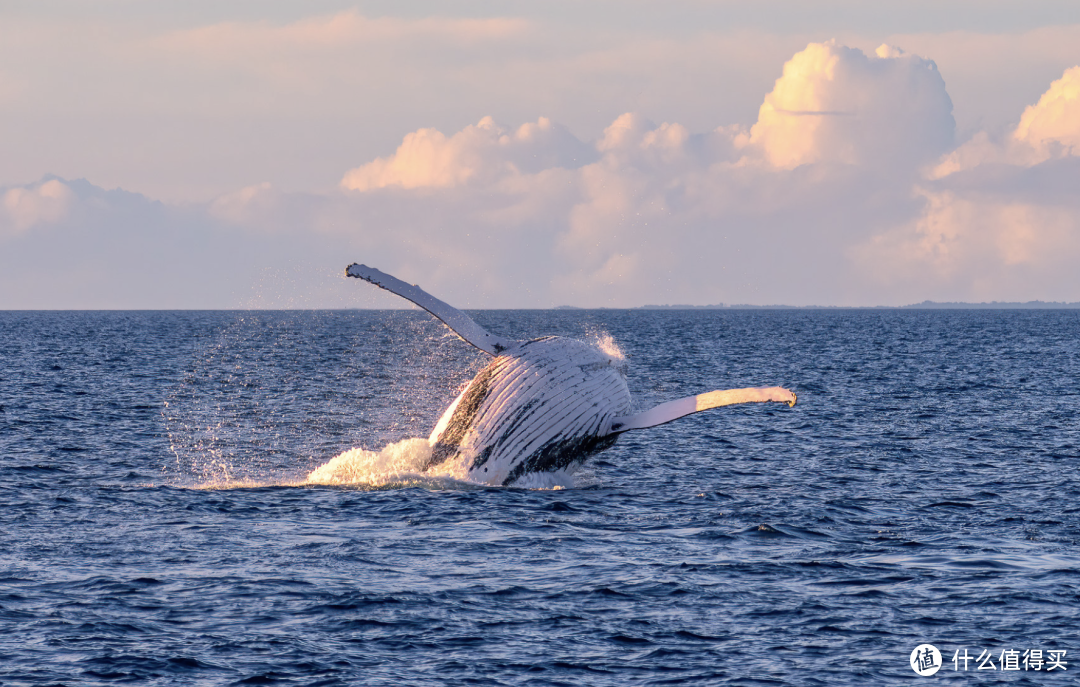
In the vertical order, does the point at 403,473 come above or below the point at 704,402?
below

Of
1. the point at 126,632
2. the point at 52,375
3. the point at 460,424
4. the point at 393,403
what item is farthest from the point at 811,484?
the point at 52,375

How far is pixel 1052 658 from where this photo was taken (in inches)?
579

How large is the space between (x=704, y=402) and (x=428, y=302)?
480 cm

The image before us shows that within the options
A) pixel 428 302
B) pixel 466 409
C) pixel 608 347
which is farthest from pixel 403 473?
pixel 428 302

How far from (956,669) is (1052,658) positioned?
4.46ft

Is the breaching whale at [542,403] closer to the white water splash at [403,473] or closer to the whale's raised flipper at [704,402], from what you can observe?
the whale's raised flipper at [704,402]

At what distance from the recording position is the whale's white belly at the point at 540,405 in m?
21.1

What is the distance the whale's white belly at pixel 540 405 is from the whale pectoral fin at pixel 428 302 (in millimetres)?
939

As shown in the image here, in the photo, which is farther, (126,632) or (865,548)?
(865,548)

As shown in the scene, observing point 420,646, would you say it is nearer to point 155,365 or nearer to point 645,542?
point 645,542

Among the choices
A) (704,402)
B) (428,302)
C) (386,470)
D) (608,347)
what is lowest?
(386,470)

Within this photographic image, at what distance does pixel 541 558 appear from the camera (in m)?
19.2

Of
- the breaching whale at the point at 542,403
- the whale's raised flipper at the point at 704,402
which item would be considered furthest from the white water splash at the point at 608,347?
the whale's raised flipper at the point at 704,402

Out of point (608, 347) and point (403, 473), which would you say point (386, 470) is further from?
point (608, 347)
